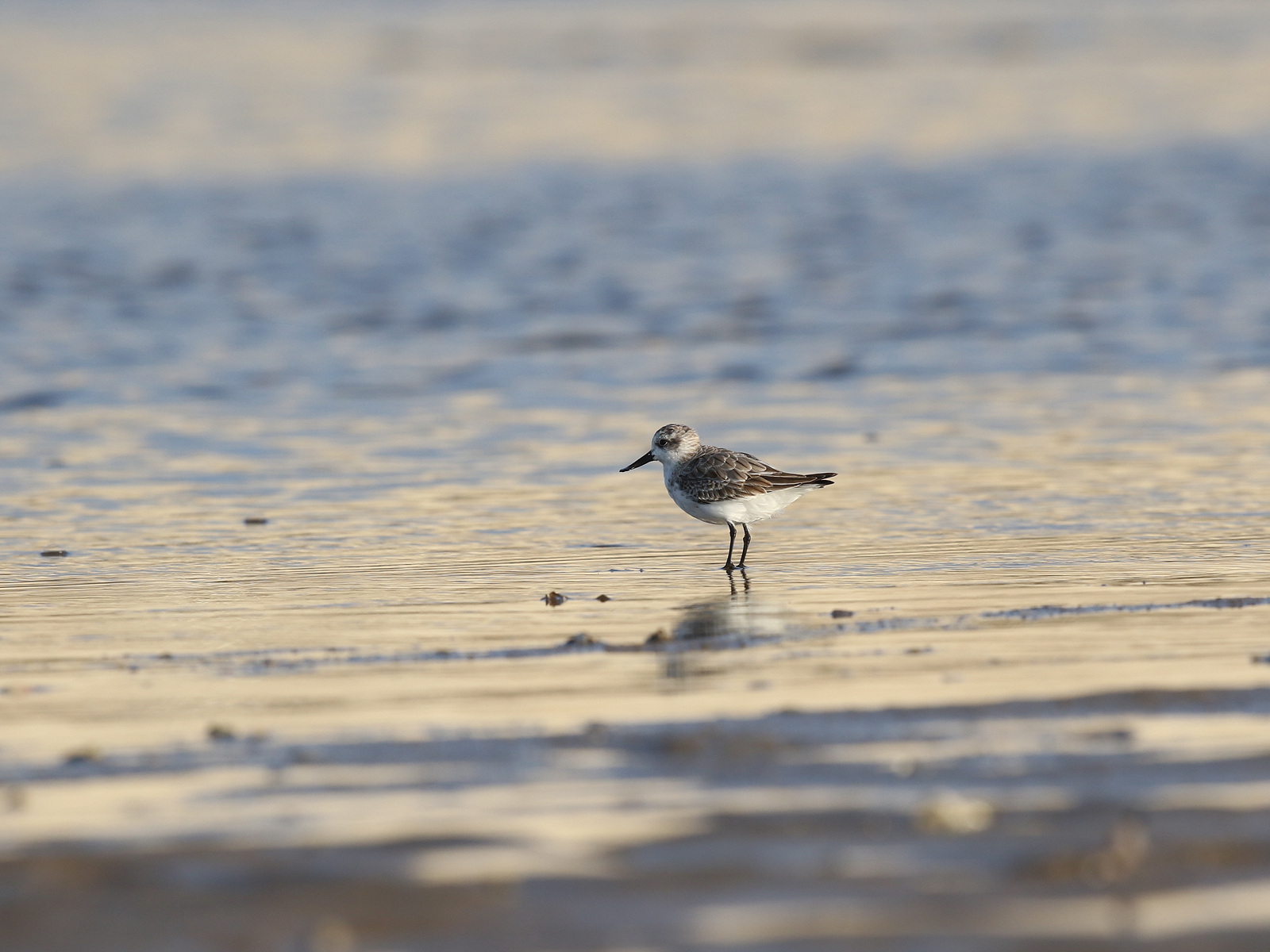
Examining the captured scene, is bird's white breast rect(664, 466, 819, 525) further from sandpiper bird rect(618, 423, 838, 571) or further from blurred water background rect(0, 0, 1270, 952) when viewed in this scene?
blurred water background rect(0, 0, 1270, 952)

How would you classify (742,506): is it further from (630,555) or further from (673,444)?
(673,444)

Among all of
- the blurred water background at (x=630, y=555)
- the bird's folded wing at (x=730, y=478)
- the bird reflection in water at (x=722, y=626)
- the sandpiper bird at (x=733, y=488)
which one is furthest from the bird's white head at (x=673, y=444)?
the bird reflection in water at (x=722, y=626)

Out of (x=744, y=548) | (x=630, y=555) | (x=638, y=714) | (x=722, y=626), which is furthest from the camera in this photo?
(x=630, y=555)

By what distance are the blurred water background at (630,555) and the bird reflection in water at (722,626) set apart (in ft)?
0.15

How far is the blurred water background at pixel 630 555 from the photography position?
194 inches

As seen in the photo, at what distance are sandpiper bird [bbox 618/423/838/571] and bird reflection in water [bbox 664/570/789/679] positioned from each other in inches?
43.4

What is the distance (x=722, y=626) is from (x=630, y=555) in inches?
92.3

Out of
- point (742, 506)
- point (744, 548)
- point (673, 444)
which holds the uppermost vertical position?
point (673, 444)

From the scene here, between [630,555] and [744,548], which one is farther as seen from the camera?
[630,555]

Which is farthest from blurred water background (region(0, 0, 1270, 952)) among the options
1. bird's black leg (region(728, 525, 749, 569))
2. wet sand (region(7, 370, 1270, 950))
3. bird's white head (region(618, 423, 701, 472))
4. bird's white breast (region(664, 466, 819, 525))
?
bird's white head (region(618, 423, 701, 472))

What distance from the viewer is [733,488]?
10.6 meters

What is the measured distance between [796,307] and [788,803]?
55.0 ft

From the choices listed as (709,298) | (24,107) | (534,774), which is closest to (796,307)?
(709,298)

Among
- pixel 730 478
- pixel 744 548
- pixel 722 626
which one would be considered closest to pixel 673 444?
pixel 730 478
